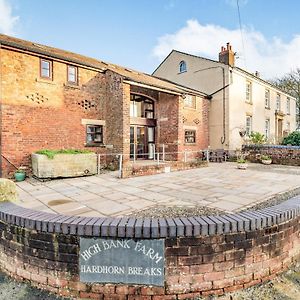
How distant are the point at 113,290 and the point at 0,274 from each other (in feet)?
5.47

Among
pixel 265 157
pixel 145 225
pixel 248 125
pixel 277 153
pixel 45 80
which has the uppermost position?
pixel 45 80

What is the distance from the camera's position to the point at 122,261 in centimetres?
267

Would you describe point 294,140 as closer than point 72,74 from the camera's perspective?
No

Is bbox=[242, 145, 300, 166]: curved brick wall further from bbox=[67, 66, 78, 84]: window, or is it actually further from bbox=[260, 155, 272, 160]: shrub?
bbox=[67, 66, 78, 84]: window

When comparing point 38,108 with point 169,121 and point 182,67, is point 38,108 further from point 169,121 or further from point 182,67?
point 182,67

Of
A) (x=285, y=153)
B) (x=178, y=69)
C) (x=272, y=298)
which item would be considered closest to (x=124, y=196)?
(x=272, y=298)

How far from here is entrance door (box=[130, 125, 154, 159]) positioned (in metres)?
14.1

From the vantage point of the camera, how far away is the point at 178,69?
19859 millimetres

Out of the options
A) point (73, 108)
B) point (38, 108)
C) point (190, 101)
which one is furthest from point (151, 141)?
point (38, 108)

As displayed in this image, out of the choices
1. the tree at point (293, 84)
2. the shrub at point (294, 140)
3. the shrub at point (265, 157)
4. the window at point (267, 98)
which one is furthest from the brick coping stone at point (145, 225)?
the tree at point (293, 84)

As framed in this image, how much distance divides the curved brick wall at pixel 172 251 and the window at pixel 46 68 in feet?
28.8

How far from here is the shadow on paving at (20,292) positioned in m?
2.69

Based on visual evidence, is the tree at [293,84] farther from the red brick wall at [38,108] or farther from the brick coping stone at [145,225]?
the brick coping stone at [145,225]

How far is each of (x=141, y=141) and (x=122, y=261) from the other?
1213 centimetres
